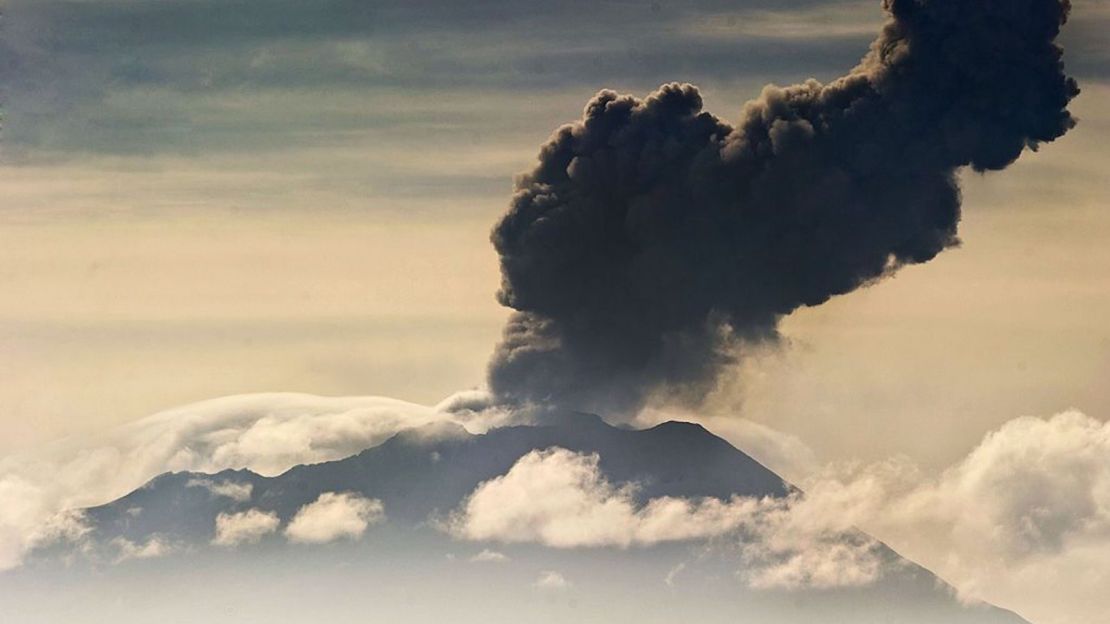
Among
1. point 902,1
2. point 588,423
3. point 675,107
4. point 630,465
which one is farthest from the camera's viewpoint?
point 630,465

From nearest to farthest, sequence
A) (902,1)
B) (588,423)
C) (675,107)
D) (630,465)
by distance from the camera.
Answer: (902,1), (675,107), (588,423), (630,465)

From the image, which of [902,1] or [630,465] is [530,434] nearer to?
[630,465]

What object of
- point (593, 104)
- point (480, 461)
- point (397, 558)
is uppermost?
point (593, 104)

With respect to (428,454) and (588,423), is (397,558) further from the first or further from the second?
(588,423)

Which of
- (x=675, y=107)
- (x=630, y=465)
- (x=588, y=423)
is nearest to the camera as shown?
(x=675, y=107)

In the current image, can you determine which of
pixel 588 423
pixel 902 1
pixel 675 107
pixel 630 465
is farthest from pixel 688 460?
pixel 902 1

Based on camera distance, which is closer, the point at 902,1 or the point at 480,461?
the point at 902,1

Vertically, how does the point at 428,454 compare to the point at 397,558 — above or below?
above

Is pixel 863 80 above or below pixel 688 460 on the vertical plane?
above

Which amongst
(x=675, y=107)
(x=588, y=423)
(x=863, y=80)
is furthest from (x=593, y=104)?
(x=588, y=423)

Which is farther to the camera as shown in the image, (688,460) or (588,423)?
(688,460)
